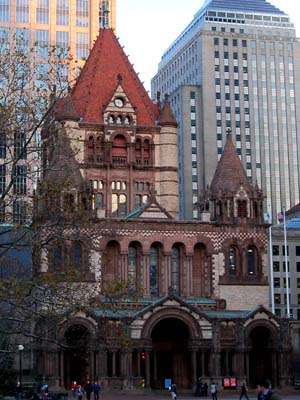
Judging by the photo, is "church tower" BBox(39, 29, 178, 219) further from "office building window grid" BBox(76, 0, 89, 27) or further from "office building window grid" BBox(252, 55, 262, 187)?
"office building window grid" BBox(252, 55, 262, 187)

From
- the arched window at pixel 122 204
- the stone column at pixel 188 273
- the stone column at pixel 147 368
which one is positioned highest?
the arched window at pixel 122 204

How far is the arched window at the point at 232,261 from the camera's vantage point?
83.7m

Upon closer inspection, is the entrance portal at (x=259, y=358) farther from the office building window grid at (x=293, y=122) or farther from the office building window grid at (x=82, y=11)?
the office building window grid at (x=293, y=122)

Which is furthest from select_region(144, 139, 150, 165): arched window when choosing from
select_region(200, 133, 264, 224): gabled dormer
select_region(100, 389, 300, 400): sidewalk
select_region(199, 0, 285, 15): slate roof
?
select_region(199, 0, 285, 15): slate roof

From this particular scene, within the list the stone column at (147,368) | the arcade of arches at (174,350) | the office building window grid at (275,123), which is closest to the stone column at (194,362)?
the arcade of arches at (174,350)

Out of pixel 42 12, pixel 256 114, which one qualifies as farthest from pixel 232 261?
pixel 256 114

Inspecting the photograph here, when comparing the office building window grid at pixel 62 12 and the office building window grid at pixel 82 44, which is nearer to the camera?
the office building window grid at pixel 82 44

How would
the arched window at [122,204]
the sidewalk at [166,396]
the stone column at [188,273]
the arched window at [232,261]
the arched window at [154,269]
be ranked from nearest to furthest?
the sidewalk at [166,396] → the arched window at [154,269] → the stone column at [188,273] → the arched window at [232,261] → the arched window at [122,204]

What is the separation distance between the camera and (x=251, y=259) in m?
84.8

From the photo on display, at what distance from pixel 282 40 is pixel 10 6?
65393 millimetres

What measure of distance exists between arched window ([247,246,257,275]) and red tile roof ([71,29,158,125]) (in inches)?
775

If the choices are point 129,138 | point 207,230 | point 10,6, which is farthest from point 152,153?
point 10,6

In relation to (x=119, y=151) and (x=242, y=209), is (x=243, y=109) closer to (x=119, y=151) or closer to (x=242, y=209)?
(x=119, y=151)

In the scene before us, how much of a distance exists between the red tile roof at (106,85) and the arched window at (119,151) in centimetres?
264
